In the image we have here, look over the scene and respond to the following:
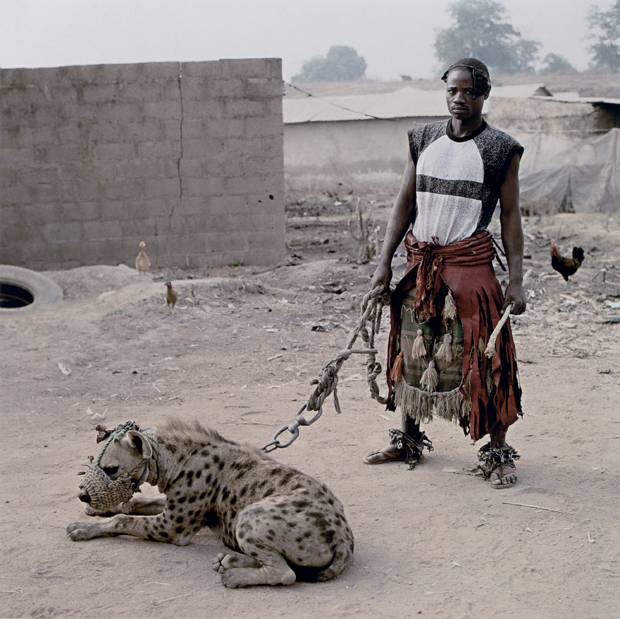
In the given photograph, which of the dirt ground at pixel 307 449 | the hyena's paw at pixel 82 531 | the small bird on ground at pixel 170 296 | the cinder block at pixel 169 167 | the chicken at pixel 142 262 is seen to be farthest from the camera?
the cinder block at pixel 169 167

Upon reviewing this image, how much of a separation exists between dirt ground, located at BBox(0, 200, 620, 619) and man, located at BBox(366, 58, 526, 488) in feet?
1.50

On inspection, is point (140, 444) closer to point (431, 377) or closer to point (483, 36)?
point (431, 377)

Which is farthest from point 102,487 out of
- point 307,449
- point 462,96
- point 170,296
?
point 170,296

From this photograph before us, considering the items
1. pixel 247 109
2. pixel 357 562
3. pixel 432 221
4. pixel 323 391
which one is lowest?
pixel 357 562

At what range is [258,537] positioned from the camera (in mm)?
2766

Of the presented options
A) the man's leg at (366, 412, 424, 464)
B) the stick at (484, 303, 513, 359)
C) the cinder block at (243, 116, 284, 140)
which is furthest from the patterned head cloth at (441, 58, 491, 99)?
the cinder block at (243, 116, 284, 140)

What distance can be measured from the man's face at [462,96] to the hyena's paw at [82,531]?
2.50m

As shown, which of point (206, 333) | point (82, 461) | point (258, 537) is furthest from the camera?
point (206, 333)

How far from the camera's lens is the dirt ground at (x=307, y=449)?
2721 millimetres

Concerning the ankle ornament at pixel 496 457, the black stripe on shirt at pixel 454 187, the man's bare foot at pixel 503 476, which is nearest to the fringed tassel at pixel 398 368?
the ankle ornament at pixel 496 457

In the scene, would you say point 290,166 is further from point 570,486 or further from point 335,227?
point 570,486

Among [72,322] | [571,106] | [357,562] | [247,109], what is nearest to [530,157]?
[571,106]

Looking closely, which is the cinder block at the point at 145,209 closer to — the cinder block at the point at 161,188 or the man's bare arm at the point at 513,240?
the cinder block at the point at 161,188

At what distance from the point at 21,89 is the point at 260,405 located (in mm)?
6617
